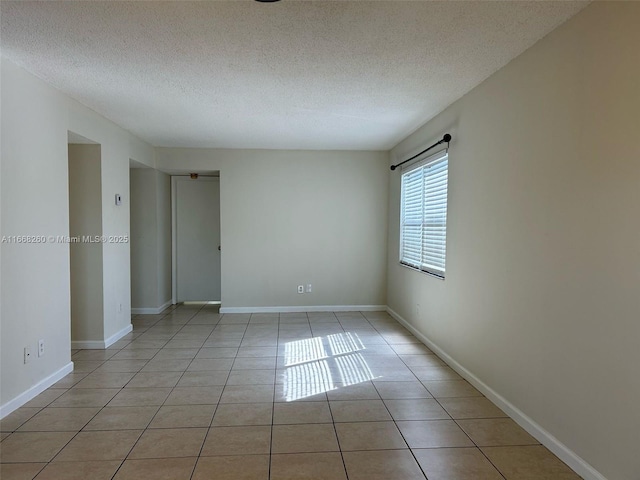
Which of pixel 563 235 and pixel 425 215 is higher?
pixel 425 215

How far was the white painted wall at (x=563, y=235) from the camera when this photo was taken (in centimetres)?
178

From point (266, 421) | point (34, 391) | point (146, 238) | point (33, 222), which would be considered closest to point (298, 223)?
point (146, 238)

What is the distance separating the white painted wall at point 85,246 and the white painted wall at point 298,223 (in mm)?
1730

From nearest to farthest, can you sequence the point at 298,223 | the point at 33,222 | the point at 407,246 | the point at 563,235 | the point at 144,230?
the point at 563,235
the point at 33,222
the point at 407,246
the point at 144,230
the point at 298,223

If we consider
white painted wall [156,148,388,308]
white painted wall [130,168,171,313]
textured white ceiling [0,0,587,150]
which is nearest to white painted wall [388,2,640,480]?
textured white ceiling [0,0,587,150]

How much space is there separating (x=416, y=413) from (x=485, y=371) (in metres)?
0.68

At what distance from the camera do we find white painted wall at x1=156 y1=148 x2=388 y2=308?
5.76 m

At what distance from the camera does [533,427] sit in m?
2.41

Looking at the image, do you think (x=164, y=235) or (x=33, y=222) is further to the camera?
(x=164, y=235)

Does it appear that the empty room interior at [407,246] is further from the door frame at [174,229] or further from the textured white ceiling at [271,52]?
the door frame at [174,229]

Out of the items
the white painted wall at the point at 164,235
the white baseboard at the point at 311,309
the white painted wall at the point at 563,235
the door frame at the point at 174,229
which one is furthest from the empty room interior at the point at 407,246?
the door frame at the point at 174,229

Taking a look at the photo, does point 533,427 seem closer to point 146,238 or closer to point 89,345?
point 89,345

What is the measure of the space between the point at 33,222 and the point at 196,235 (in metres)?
3.53

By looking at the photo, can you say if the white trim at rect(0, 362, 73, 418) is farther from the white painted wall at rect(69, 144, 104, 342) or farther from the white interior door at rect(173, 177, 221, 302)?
the white interior door at rect(173, 177, 221, 302)
